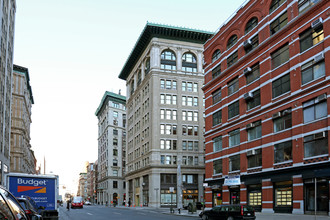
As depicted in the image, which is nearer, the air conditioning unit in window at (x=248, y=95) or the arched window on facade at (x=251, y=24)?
the air conditioning unit in window at (x=248, y=95)

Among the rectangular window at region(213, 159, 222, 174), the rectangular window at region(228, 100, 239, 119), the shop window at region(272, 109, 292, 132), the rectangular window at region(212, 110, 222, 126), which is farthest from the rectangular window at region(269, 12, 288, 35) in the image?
the rectangular window at region(213, 159, 222, 174)

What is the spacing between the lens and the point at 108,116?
12600 centimetres

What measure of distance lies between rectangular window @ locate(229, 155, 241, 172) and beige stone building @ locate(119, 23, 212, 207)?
109 ft

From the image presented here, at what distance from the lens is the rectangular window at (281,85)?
1356 inches

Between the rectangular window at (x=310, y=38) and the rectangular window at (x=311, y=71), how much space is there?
5.17 ft

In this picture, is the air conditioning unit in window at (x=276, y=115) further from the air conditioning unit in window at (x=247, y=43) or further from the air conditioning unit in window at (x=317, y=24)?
the air conditioning unit in window at (x=247, y=43)

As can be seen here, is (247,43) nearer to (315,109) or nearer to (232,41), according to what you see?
(232,41)

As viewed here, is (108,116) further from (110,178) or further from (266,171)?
(266,171)

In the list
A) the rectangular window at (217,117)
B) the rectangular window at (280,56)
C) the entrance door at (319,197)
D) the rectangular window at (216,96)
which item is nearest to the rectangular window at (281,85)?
the rectangular window at (280,56)

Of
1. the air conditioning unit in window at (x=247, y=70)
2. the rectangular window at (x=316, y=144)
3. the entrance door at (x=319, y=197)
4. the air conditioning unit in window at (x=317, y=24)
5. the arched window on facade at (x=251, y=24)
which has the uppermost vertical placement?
the arched window on facade at (x=251, y=24)

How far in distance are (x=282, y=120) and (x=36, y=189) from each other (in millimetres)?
21968

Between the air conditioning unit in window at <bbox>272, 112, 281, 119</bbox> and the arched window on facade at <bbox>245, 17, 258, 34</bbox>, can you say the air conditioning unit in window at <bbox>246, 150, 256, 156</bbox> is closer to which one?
the air conditioning unit in window at <bbox>272, 112, 281, 119</bbox>

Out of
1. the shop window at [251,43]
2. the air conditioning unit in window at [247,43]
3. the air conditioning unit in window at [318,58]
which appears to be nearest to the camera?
the air conditioning unit in window at [318,58]

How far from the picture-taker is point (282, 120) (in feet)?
114
